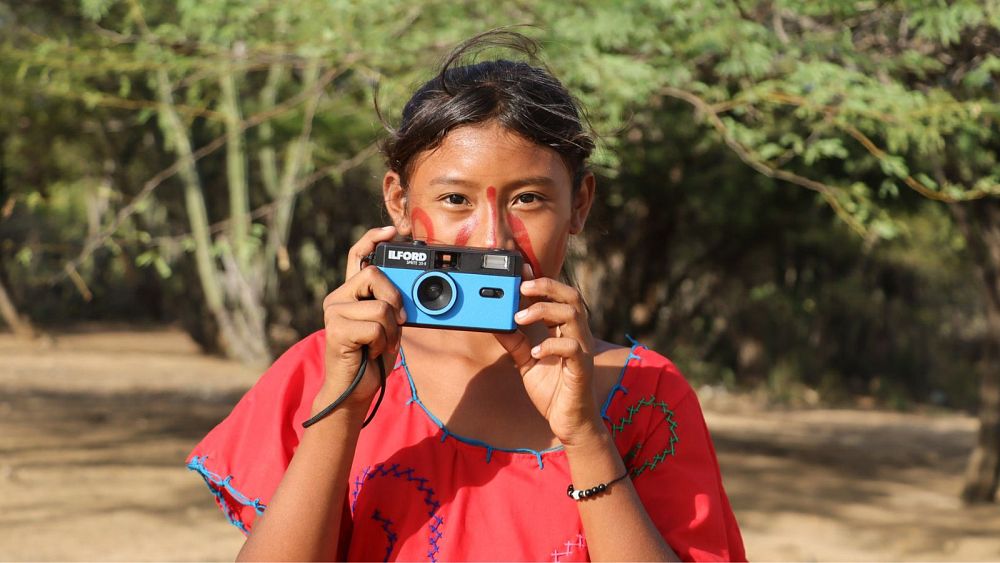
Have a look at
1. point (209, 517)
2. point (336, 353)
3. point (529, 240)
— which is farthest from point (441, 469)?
point (209, 517)

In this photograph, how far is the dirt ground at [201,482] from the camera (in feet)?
20.9

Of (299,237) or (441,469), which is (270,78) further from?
(441,469)

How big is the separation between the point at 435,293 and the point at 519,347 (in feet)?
0.56

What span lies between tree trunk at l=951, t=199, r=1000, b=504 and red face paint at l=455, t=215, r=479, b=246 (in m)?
6.02

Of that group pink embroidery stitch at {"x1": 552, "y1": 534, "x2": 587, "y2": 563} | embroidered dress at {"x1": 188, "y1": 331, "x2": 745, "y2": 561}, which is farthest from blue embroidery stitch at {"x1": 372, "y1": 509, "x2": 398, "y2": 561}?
pink embroidery stitch at {"x1": 552, "y1": 534, "x2": 587, "y2": 563}

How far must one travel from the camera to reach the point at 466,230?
193 cm

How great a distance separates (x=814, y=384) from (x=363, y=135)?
9.29 m

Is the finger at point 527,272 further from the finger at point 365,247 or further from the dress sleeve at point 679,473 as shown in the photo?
the dress sleeve at point 679,473

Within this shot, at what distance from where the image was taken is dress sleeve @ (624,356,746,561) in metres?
1.91

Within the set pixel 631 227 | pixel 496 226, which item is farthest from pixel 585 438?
pixel 631 227

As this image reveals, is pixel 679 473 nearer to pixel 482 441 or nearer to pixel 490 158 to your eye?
pixel 482 441

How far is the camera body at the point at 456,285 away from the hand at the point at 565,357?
0.11 feet

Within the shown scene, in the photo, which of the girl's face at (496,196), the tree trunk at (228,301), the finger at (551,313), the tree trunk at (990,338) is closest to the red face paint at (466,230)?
the girl's face at (496,196)

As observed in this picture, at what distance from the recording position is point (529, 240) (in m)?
1.93
